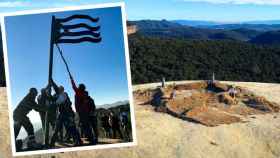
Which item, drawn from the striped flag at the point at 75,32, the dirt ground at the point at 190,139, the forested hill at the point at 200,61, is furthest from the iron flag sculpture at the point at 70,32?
the forested hill at the point at 200,61

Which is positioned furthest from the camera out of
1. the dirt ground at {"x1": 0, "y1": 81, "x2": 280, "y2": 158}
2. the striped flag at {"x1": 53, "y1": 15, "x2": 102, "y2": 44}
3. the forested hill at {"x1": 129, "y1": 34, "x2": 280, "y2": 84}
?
the forested hill at {"x1": 129, "y1": 34, "x2": 280, "y2": 84}

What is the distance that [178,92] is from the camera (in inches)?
906

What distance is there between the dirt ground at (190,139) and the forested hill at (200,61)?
1773cm

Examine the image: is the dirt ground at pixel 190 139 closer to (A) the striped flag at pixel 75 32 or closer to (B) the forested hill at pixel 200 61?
(A) the striped flag at pixel 75 32

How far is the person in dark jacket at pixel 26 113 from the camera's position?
10977 millimetres

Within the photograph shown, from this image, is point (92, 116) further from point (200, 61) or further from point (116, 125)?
point (200, 61)

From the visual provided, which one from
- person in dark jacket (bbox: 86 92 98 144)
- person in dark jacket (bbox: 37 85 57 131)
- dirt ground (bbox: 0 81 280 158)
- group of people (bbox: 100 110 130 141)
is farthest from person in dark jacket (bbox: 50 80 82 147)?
dirt ground (bbox: 0 81 280 158)

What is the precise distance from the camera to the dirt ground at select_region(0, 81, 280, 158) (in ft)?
60.7

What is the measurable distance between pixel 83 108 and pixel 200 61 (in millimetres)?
34144

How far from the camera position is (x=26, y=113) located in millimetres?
11188

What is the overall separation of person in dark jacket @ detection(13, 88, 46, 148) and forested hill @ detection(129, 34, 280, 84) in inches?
1053

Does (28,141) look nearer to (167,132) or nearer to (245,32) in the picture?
(167,132)

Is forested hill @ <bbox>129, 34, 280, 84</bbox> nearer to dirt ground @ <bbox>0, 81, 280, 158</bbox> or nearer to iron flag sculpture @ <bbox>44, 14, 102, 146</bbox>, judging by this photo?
dirt ground @ <bbox>0, 81, 280, 158</bbox>

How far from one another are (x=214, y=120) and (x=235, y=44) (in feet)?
104
